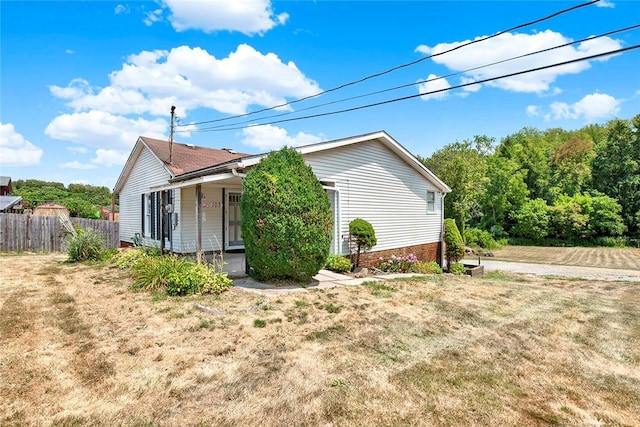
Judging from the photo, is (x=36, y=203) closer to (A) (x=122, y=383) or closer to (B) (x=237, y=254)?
(B) (x=237, y=254)

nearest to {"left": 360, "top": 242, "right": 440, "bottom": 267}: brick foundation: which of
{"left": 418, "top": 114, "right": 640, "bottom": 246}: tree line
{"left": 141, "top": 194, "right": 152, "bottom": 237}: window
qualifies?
{"left": 141, "top": 194, "right": 152, "bottom": 237}: window

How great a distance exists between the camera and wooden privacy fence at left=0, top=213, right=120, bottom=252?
15.8 meters

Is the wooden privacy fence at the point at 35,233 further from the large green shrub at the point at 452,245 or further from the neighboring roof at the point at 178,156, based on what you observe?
the large green shrub at the point at 452,245

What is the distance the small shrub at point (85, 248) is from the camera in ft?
40.4

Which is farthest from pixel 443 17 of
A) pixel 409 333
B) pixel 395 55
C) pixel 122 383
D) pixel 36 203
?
pixel 36 203

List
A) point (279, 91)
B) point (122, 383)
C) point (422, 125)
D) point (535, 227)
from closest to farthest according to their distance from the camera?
point (122, 383)
point (279, 91)
point (422, 125)
point (535, 227)

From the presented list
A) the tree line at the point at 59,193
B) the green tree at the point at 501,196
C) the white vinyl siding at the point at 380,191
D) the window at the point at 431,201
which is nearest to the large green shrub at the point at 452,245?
the white vinyl siding at the point at 380,191

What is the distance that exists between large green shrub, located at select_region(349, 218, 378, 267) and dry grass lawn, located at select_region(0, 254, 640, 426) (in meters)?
3.97

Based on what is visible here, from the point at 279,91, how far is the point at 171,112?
4225 millimetres

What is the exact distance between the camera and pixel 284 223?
7660 mm

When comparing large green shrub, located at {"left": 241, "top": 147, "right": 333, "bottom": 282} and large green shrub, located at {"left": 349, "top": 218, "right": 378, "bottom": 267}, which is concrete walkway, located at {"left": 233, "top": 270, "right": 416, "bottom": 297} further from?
large green shrub, located at {"left": 349, "top": 218, "right": 378, "bottom": 267}

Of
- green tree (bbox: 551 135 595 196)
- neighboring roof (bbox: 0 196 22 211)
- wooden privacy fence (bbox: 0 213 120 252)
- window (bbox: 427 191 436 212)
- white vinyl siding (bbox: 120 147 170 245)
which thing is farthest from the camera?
green tree (bbox: 551 135 595 196)

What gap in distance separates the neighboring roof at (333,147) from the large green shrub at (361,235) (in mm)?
2512

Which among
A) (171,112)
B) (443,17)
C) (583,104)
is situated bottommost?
(171,112)
